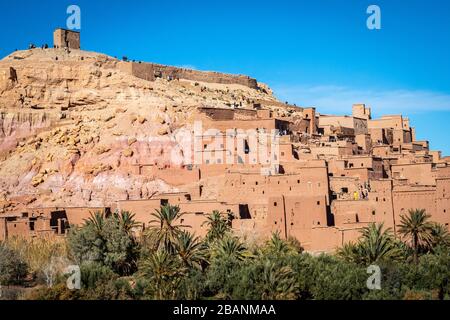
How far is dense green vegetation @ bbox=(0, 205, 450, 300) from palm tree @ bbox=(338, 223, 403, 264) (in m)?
0.05

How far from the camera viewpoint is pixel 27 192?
59.7 metres

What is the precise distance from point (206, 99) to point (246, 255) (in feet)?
92.6

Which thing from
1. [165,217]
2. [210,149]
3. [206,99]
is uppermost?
[206,99]

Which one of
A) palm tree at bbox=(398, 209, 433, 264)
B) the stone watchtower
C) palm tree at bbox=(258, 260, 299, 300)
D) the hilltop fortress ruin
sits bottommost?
palm tree at bbox=(258, 260, 299, 300)

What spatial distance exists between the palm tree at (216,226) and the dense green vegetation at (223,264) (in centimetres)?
5

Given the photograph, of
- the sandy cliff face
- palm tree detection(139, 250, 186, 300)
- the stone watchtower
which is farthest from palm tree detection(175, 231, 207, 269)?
the stone watchtower

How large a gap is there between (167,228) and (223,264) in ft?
16.3

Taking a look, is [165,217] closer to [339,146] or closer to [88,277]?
[88,277]

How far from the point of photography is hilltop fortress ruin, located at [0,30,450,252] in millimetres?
45969

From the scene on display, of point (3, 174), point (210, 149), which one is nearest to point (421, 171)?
point (210, 149)

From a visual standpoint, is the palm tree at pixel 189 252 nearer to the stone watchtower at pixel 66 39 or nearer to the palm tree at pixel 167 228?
the palm tree at pixel 167 228

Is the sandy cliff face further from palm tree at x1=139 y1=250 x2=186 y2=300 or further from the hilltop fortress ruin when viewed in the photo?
palm tree at x1=139 y1=250 x2=186 y2=300

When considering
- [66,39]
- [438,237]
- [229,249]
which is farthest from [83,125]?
[438,237]

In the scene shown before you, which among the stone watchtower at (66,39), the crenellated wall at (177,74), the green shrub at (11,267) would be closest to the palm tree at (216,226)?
the green shrub at (11,267)
